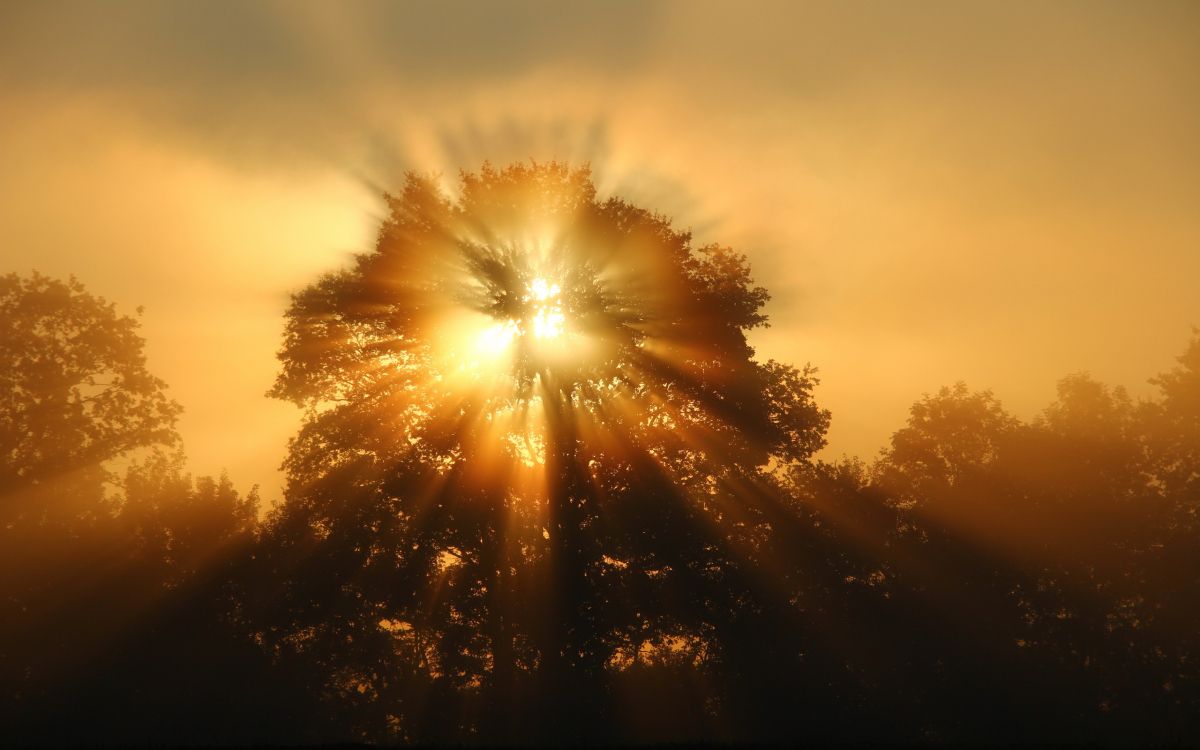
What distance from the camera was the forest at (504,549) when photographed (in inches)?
1088

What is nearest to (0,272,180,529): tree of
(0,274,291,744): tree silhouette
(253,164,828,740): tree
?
(0,274,291,744): tree silhouette

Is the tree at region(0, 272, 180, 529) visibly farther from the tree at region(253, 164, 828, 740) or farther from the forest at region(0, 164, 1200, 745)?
the tree at region(253, 164, 828, 740)

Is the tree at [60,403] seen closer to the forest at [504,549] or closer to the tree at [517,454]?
the forest at [504,549]

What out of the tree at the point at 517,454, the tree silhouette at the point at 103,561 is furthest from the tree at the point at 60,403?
the tree at the point at 517,454

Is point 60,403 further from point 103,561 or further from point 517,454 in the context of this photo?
point 517,454

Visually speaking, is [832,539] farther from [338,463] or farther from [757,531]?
[338,463]

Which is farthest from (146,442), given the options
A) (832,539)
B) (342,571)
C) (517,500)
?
(832,539)

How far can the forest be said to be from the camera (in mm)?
27641

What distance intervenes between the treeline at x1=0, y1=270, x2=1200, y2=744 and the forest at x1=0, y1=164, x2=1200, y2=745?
0.12 m

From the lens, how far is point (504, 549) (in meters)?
28.3

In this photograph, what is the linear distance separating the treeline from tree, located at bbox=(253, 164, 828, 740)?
167 mm

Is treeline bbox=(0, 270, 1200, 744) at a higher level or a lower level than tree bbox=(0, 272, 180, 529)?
lower

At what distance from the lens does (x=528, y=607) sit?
27500 millimetres

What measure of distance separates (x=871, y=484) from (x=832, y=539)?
864cm
